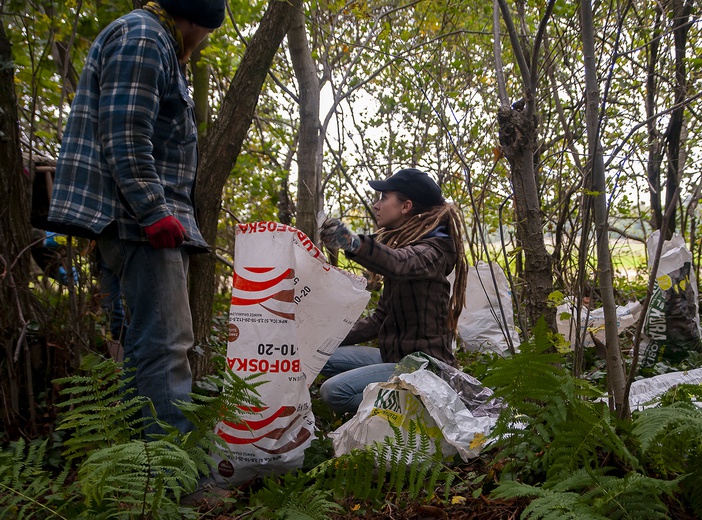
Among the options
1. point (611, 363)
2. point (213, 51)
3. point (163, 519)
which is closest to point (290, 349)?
point (163, 519)

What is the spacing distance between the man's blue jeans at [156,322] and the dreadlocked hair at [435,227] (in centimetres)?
118

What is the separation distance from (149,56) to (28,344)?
4.98 feet

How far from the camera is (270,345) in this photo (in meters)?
2.31

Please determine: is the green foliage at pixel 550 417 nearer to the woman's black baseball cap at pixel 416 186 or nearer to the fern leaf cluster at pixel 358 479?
the fern leaf cluster at pixel 358 479

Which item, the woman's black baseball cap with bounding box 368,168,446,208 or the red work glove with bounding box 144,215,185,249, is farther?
the woman's black baseball cap with bounding box 368,168,446,208

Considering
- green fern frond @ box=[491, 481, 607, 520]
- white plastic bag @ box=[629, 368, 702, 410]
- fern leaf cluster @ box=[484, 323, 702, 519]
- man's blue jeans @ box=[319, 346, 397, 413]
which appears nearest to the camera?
green fern frond @ box=[491, 481, 607, 520]

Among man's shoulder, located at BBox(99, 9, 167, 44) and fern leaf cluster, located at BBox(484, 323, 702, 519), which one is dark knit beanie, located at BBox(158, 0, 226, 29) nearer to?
man's shoulder, located at BBox(99, 9, 167, 44)

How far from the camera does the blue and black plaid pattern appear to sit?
2.21 metres

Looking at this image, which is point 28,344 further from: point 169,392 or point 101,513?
point 101,513

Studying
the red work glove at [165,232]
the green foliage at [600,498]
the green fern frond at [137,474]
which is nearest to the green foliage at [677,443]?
the green foliage at [600,498]

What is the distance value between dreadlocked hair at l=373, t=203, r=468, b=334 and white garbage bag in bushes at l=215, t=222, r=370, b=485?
648mm

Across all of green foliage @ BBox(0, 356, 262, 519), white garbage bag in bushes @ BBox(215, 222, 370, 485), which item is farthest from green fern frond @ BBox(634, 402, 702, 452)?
white garbage bag in bushes @ BBox(215, 222, 370, 485)

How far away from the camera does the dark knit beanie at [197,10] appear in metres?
2.44

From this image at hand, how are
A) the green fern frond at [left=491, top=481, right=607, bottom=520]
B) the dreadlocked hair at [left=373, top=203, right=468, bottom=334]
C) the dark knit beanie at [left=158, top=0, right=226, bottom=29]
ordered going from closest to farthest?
the green fern frond at [left=491, top=481, right=607, bottom=520]
the dark knit beanie at [left=158, top=0, right=226, bottom=29]
the dreadlocked hair at [left=373, top=203, right=468, bottom=334]
